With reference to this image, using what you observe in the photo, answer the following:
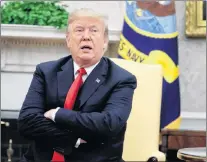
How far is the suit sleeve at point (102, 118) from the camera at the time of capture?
150 cm

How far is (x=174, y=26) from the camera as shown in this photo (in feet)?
12.2

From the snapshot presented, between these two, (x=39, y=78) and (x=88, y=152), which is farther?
(x=39, y=78)

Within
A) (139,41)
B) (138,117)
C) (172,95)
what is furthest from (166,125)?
(138,117)

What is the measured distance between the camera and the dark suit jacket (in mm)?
1511

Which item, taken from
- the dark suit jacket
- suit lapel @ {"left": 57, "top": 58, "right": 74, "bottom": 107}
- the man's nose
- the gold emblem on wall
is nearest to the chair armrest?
the dark suit jacket

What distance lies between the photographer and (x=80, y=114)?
1518mm

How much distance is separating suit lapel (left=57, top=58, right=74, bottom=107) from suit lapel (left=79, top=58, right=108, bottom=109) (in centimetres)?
6

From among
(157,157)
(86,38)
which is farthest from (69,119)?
(157,157)

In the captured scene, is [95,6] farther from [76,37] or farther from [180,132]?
[76,37]

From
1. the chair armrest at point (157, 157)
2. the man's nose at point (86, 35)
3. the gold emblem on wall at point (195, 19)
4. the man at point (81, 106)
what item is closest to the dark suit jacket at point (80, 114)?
the man at point (81, 106)

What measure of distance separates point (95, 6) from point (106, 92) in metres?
2.84

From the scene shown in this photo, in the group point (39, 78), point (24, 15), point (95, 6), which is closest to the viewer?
point (39, 78)

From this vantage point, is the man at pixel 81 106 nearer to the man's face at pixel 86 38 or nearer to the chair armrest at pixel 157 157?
the man's face at pixel 86 38

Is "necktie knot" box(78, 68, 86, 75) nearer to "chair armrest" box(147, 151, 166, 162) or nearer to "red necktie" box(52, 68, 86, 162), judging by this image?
"red necktie" box(52, 68, 86, 162)
